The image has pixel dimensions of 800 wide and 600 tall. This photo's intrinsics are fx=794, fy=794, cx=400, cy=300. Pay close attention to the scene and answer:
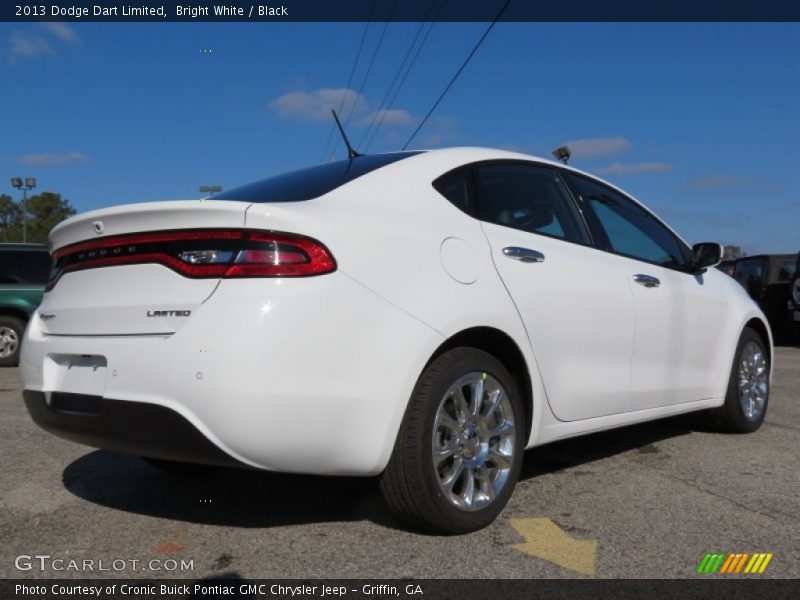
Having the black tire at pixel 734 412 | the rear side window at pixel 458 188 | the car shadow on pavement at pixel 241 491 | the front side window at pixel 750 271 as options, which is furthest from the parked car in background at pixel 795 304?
the rear side window at pixel 458 188

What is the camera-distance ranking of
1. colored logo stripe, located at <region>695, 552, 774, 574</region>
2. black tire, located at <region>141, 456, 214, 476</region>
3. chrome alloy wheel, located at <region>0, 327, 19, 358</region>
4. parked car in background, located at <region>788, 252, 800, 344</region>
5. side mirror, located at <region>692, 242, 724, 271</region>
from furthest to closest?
parked car in background, located at <region>788, 252, 800, 344</region>, chrome alloy wheel, located at <region>0, 327, 19, 358</region>, side mirror, located at <region>692, 242, 724, 271</region>, black tire, located at <region>141, 456, 214, 476</region>, colored logo stripe, located at <region>695, 552, 774, 574</region>

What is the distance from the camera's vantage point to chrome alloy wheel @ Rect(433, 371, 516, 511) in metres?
2.98

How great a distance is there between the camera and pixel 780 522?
10.6 ft

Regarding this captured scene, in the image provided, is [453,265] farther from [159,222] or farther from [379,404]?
[159,222]

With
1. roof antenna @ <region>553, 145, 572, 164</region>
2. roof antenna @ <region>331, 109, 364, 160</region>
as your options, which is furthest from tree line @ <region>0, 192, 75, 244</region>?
roof antenna @ <region>331, 109, 364, 160</region>

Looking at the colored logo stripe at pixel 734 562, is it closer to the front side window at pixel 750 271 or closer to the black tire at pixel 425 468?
the black tire at pixel 425 468

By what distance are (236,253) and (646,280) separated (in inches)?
94.8

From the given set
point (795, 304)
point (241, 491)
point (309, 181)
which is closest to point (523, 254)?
point (309, 181)

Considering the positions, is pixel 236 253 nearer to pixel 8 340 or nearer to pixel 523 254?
pixel 523 254

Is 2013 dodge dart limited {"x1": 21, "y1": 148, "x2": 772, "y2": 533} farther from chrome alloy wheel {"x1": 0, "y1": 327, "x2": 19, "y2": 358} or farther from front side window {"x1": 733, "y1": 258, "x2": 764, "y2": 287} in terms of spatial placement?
front side window {"x1": 733, "y1": 258, "x2": 764, "y2": 287}

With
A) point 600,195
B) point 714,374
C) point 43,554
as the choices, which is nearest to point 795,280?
point 714,374

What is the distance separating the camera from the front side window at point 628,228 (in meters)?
4.14

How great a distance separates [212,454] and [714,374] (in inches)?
131

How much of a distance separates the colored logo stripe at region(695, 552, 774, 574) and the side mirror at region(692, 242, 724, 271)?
2.26m
